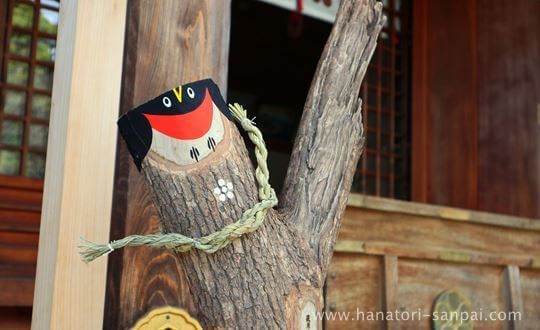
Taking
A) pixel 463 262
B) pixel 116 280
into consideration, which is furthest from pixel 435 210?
pixel 116 280

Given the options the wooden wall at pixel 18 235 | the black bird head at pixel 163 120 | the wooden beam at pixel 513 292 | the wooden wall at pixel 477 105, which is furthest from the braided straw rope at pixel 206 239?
the wooden wall at pixel 477 105

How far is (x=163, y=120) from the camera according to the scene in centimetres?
131

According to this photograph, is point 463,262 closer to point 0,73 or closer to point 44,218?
point 44,218

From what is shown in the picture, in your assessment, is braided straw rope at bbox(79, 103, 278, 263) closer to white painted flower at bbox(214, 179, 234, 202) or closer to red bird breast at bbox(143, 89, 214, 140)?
white painted flower at bbox(214, 179, 234, 202)

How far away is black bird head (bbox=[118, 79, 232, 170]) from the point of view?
130 centimetres

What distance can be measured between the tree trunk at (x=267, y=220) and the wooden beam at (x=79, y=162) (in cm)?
25

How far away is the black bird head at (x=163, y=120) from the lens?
1.30 m

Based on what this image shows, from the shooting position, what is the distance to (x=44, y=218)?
5.11 feet

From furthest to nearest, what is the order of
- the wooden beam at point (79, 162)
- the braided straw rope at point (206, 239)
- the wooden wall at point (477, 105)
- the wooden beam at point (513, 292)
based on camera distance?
the wooden wall at point (477, 105) < the wooden beam at point (513, 292) < the wooden beam at point (79, 162) < the braided straw rope at point (206, 239)

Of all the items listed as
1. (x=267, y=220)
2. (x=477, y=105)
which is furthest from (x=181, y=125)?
(x=477, y=105)

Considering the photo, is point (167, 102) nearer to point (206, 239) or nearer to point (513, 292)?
point (206, 239)

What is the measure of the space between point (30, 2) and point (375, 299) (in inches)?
94.5

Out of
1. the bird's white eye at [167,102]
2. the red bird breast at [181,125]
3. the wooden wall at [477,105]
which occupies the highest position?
the wooden wall at [477,105]

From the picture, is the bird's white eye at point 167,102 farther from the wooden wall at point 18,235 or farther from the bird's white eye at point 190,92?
the wooden wall at point 18,235
